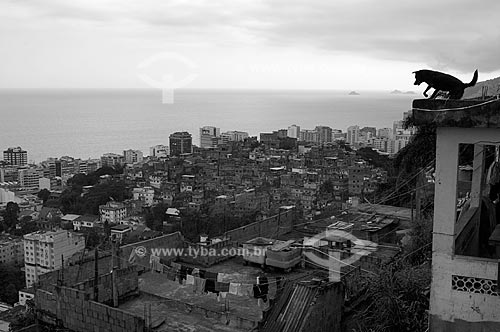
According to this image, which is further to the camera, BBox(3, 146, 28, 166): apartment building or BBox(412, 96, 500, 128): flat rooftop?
BBox(3, 146, 28, 166): apartment building

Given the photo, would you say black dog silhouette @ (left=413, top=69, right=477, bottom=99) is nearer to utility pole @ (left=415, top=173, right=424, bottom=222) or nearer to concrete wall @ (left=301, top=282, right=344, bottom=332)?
concrete wall @ (left=301, top=282, right=344, bottom=332)

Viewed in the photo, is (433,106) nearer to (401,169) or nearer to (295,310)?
(295,310)

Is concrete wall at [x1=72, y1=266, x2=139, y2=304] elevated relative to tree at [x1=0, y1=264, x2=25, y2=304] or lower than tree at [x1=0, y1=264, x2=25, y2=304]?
elevated

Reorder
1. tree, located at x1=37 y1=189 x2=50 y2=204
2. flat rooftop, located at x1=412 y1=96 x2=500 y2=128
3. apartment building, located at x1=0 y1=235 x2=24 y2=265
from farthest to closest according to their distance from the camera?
tree, located at x1=37 y1=189 x2=50 y2=204 < apartment building, located at x1=0 y1=235 x2=24 y2=265 < flat rooftop, located at x1=412 y1=96 x2=500 y2=128

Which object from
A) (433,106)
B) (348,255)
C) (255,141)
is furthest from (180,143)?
(433,106)

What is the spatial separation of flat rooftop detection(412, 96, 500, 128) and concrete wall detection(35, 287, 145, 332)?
10.4 feet

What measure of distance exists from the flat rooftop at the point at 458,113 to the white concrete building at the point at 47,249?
20042 millimetres

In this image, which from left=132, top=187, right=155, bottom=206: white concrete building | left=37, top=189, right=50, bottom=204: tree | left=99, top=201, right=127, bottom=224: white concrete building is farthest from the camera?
left=37, top=189, right=50, bottom=204: tree

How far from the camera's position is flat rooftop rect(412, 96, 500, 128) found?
6.53ft

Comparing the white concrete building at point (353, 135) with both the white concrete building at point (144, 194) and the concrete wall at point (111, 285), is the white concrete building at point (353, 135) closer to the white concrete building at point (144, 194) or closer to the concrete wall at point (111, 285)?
the white concrete building at point (144, 194)

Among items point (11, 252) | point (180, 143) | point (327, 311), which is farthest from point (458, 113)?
point (180, 143)

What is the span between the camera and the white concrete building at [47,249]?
20703 millimetres

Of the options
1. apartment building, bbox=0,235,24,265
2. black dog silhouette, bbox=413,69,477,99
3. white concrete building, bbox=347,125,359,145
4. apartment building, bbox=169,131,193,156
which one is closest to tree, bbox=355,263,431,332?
black dog silhouette, bbox=413,69,477,99

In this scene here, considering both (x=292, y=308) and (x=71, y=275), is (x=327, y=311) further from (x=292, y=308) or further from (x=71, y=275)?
(x=71, y=275)
